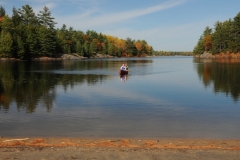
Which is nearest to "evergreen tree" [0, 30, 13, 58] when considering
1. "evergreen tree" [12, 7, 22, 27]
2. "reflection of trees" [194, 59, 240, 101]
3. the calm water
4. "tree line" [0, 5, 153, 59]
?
"tree line" [0, 5, 153, 59]

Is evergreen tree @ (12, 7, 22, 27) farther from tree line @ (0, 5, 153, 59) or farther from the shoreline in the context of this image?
the shoreline

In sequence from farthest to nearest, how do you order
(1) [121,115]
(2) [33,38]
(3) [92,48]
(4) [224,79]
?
1. (3) [92,48]
2. (2) [33,38]
3. (4) [224,79]
4. (1) [121,115]

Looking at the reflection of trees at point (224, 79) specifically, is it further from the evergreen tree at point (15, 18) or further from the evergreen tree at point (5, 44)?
the evergreen tree at point (15, 18)

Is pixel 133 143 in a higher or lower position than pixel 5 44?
lower

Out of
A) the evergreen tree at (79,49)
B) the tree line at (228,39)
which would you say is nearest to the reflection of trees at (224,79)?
the tree line at (228,39)

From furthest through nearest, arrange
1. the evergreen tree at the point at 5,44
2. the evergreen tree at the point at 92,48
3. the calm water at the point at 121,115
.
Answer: the evergreen tree at the point at 92,48
the evergreen tree at the point at 5,44
the calm water at the point at 121,115

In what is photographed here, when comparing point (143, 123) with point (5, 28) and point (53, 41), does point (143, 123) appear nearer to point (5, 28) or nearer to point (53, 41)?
point (5, 28)

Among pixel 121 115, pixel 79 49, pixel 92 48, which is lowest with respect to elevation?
pixel 121 115

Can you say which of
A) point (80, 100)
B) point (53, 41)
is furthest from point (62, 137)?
point (53, 41)

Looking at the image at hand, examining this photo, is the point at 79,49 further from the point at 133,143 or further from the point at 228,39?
the point at 133,143

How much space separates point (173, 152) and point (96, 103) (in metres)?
13.3

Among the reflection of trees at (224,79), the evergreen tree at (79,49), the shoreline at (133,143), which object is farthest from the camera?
the evergreen tree at (79,49)

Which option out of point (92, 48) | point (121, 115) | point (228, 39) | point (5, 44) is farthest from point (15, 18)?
point (121, 115)

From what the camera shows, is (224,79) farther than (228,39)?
No
